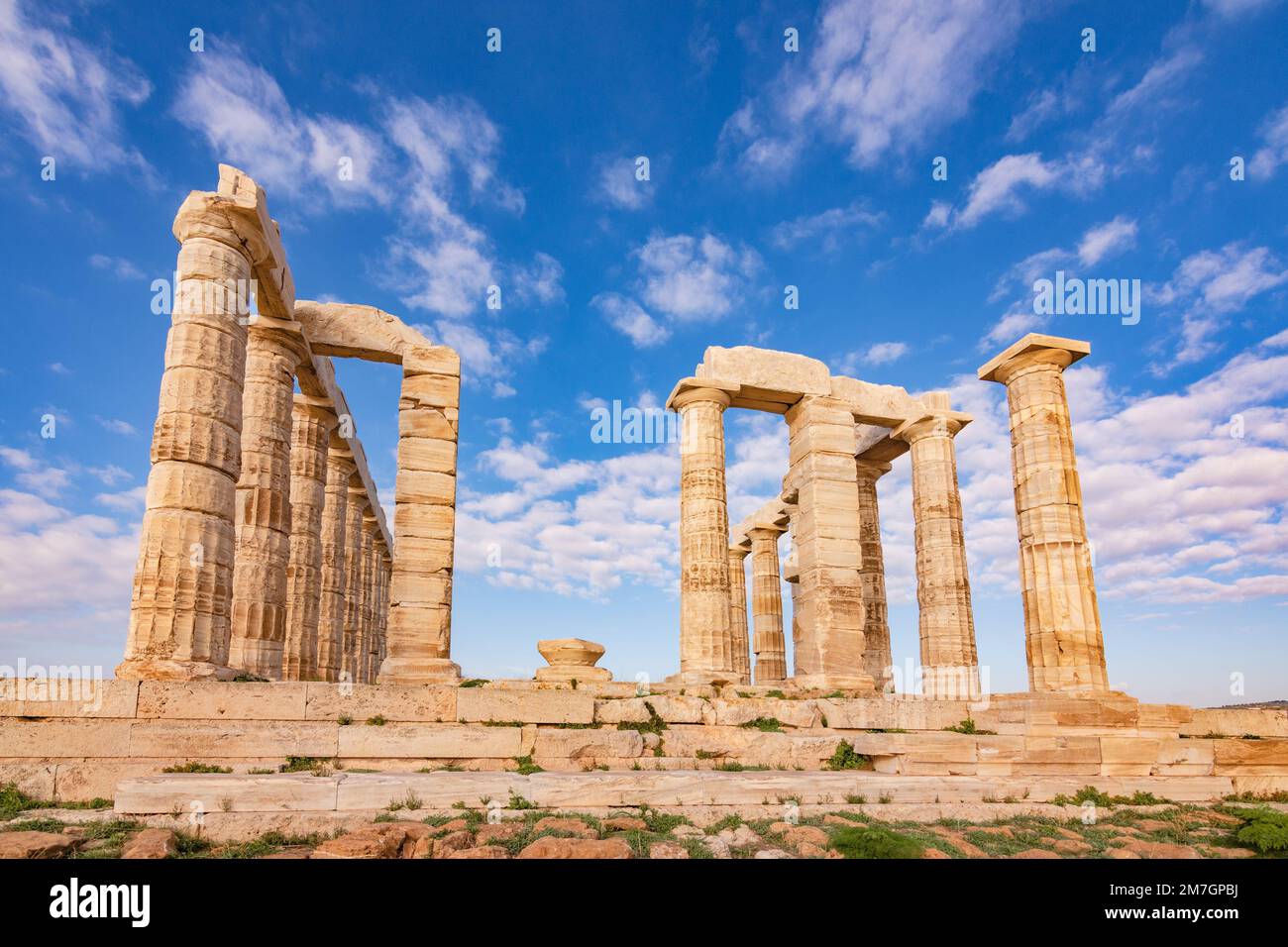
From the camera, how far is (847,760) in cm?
1423

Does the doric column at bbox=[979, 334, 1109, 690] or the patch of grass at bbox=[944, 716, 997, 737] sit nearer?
the patch of grass at bbox=[944, 716, 997, 737]

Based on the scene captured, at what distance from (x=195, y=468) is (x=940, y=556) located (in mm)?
19873

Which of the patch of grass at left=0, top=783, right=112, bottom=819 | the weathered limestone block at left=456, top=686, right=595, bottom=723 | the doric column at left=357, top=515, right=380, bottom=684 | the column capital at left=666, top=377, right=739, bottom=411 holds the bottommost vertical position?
the patch of grass at left=0, top=783, right=112, bottom=819

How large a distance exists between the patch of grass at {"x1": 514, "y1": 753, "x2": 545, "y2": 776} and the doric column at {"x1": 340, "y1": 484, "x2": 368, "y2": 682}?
1927 cm

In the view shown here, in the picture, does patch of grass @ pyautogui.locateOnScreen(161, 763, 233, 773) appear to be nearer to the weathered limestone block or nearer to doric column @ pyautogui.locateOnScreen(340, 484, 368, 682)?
the weathered limestone block

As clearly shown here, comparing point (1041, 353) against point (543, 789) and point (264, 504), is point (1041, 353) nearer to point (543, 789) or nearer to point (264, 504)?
point (543, 789)

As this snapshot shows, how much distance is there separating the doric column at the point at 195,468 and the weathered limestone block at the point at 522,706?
4.62 m

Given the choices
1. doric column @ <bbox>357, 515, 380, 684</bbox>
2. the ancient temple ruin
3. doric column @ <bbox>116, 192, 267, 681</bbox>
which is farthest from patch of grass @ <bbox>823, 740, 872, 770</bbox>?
doric column @ <bbox>357, 515, 380, 684</bbox>

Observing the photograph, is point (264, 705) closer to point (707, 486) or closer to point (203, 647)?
point (203, 647)

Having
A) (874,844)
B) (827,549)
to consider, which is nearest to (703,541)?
(827,549)

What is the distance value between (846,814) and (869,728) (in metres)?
5.52

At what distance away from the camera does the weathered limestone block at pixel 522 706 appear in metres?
13.4

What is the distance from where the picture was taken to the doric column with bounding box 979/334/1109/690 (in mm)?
18531
